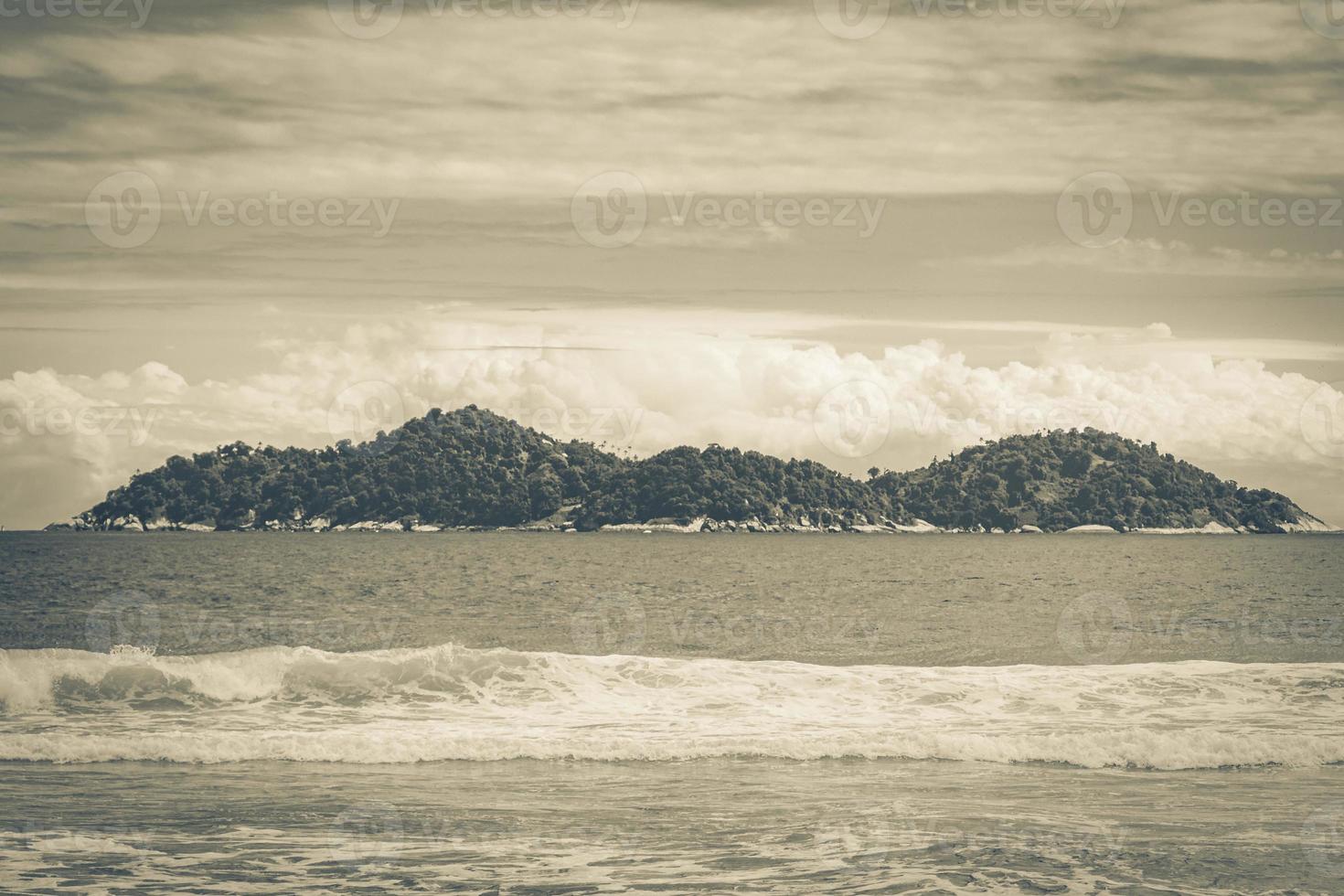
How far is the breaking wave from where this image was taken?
75.8 feet

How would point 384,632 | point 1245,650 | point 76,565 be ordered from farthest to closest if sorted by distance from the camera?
point 76,565
point 384,632
point 1245,650

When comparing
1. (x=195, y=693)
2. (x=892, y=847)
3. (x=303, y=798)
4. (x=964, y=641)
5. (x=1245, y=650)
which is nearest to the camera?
(x=892, y=847)

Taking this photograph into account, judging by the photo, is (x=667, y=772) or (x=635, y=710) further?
(x=635, y=710)

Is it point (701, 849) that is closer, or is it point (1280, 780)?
point (701, 849)

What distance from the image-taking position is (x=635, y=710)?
2816 cm

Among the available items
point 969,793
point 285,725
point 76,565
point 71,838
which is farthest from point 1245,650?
point 76,565

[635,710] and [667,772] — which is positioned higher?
[635,710]

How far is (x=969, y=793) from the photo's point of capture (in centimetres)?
1930

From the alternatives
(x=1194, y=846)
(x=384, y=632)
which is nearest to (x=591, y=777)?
(x=1194, y=846)

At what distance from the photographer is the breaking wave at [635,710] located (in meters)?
23.1

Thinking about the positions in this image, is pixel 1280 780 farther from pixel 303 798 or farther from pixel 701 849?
pixel 303 798

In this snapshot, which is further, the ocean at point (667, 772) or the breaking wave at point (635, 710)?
the breaking wave at point (635, 710)

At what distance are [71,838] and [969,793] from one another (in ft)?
44.9

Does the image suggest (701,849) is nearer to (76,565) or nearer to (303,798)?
(303,798)
